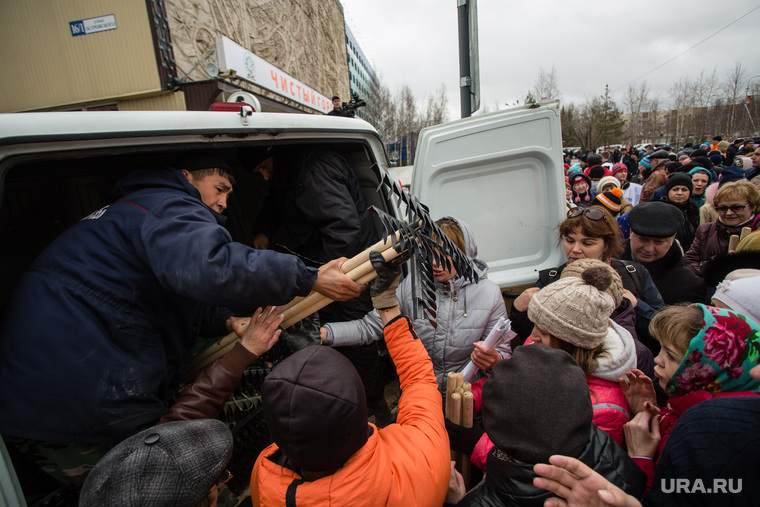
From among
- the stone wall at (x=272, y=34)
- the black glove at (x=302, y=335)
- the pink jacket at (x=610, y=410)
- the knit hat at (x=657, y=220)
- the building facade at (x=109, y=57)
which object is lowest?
the pink jacket at (x=610, y=410)

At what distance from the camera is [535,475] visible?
1.05m

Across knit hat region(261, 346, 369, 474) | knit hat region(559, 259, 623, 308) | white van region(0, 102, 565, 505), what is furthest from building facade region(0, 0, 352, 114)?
knit hat region(261, 346, 369, 474)

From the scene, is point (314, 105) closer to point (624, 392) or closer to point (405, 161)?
point (624, 392)

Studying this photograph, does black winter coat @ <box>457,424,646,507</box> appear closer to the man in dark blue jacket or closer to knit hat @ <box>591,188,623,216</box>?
the man in dark blue jacket

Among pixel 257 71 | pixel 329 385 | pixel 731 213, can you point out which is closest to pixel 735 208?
pixel 731 213

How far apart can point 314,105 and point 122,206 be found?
1112cm

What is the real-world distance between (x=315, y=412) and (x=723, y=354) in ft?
4.71

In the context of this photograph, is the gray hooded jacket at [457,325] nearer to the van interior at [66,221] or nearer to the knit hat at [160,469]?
the van interior at [66,221]

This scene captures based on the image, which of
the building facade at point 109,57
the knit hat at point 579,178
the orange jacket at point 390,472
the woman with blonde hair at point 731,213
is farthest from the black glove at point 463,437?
the knit hat at point 579,178

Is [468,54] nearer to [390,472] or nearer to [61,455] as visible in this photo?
[390,472]

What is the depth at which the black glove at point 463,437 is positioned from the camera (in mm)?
1649

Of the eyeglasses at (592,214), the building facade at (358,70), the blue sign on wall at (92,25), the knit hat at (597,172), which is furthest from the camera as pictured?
the building facade at (358,70)

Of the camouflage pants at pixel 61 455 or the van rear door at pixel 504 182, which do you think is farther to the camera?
the van rear door at pixel 504 182

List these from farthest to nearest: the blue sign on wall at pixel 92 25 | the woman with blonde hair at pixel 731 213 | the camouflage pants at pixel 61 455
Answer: the blue sign on wall at pixel 92 25 < the woman with blonde hair at pixel 731 213 < the camouflage pants at pixel 61 455
